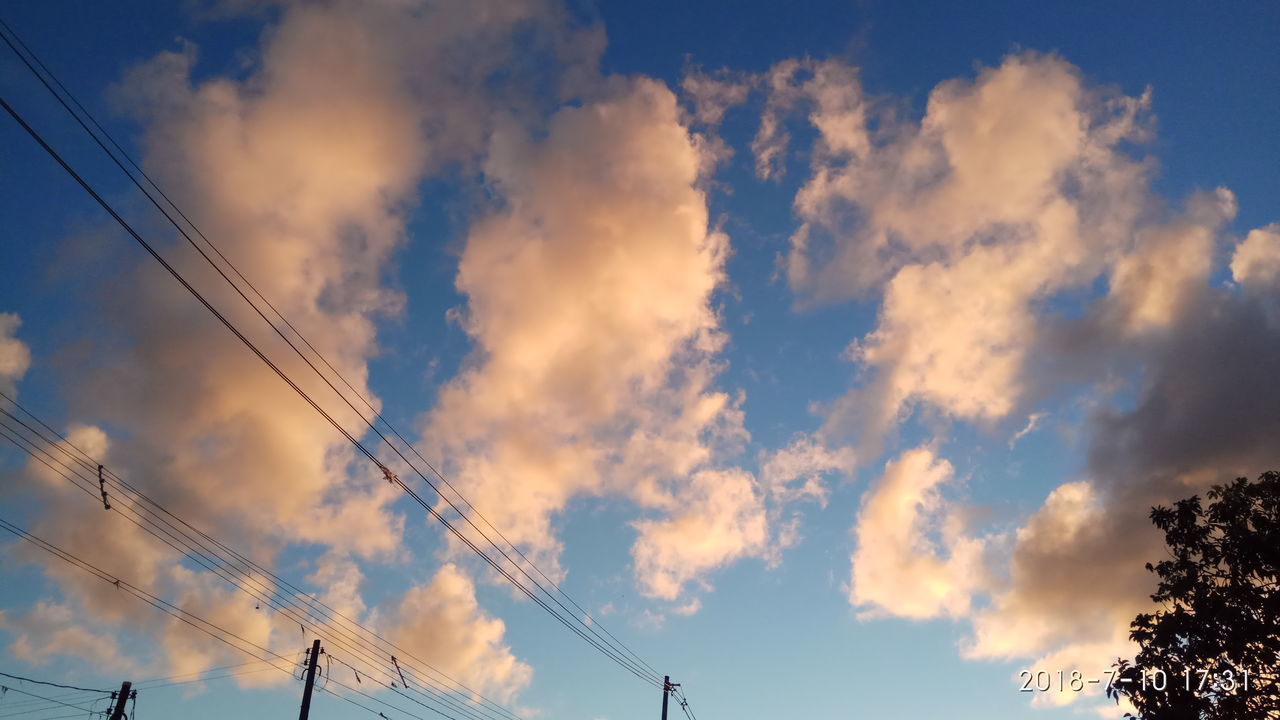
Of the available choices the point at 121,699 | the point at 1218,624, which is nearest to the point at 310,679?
the point at 121,699

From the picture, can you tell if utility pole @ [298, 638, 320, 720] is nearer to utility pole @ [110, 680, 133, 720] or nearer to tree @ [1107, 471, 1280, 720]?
utility pole @ [110, 680, 133, 720]

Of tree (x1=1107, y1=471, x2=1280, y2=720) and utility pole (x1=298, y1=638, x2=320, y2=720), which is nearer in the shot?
tree (x1=1107, y1=471, x2=1280, y2=720)

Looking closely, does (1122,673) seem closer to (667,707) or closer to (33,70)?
(33,70)

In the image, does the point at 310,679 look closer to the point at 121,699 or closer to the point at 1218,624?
the point at 121,699

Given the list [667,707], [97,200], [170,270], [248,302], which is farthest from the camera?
[667,707]

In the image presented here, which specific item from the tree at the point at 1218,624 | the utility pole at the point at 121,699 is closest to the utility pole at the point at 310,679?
the utility pole at the point at 121,699

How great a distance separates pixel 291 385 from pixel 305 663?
2281 centimetres

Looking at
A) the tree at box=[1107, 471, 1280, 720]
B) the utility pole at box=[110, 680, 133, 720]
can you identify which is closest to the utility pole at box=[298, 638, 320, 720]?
the utility pole at box=[110, 680, 133, 720]

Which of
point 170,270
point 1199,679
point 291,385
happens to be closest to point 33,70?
point 170,270

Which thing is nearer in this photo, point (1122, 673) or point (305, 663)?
point (1122, 673)

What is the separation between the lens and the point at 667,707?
4762 cm

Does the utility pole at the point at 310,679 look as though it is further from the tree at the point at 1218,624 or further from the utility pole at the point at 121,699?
the tree at the point at 1218,624

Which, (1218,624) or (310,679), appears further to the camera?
(310,679)

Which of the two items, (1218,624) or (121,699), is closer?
(1218,624)
